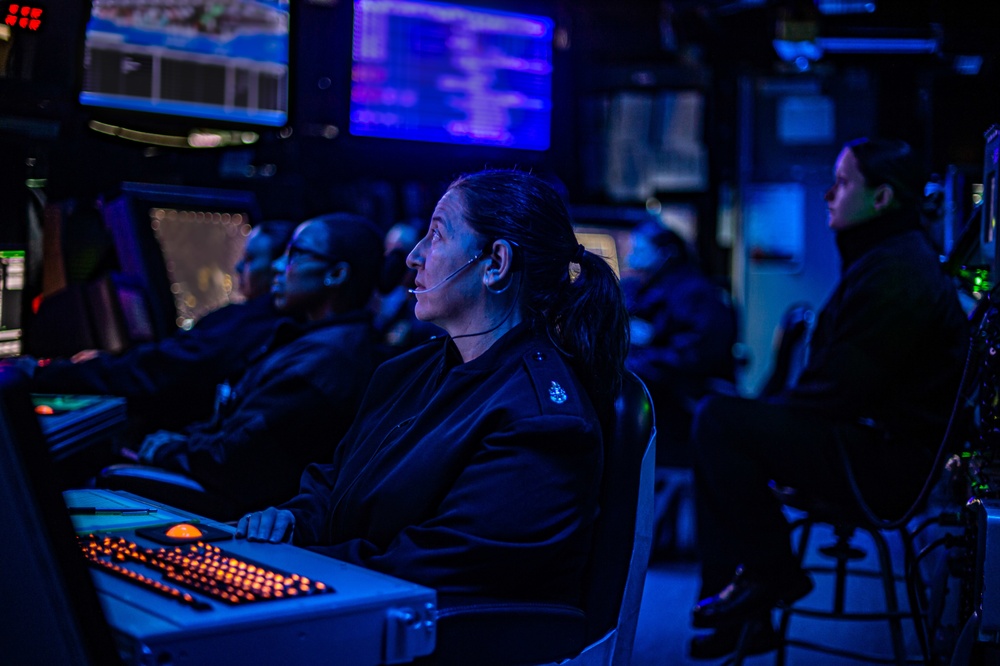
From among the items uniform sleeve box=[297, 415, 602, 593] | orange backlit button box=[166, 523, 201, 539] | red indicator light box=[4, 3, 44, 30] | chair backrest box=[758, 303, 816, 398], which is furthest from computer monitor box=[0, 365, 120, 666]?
chair backrest box=[758, 303, 816, 398]

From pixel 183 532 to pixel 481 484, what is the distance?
0.38 m

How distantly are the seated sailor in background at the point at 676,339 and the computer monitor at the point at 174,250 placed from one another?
65.1 inches

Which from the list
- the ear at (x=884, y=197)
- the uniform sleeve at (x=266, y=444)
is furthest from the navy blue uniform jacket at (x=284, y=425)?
the ear at (x=884, y=197)

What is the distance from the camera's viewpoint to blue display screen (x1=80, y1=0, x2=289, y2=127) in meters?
3.09

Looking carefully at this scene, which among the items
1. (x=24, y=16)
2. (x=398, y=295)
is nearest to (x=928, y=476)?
(x=24, y=16)

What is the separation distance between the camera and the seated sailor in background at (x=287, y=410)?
7.71 feet

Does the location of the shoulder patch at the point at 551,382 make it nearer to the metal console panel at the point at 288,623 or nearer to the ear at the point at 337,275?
the metal console panel at the point at 288,623

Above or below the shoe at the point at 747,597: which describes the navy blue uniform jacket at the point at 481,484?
above

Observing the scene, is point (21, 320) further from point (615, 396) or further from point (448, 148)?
point (448, 148)

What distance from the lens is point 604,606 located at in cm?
143

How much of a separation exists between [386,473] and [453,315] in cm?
27

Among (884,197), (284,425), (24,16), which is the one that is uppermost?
(24,16)

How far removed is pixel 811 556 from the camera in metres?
4.29

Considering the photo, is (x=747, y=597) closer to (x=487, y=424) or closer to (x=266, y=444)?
(x=266, y=444)
